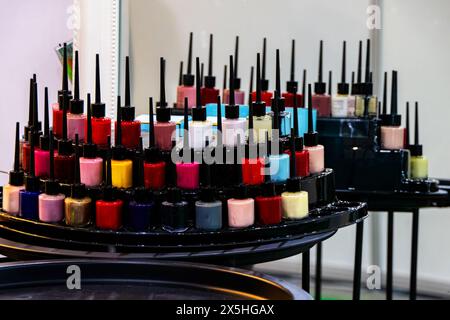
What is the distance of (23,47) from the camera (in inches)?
78.8

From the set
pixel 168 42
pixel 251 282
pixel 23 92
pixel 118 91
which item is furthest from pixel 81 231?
pixel 168 42

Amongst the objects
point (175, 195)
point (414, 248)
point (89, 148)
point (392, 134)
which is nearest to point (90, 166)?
point (89, 148)

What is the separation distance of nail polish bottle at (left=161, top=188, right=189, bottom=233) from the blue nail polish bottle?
2cm

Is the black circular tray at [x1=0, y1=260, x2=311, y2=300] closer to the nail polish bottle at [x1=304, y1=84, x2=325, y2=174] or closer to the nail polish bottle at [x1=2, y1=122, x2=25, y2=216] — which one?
the nail polish bottle at [x1=2, y1=122, x2=25, y2=216]

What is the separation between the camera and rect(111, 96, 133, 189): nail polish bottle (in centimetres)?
115

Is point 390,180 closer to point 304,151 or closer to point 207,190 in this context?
point 304,151

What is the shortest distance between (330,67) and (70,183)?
48.6 inches

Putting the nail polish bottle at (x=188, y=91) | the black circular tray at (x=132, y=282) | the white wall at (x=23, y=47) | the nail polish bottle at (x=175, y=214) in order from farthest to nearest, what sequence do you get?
the white wall at (x=23, y=47), the nail polish bottle at (x=188, y=91), the nail polish bottle at (x=175, y=214), the black circular tray at (x=132, y=282)

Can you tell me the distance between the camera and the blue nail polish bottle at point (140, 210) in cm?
110

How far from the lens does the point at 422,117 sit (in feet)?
7.32

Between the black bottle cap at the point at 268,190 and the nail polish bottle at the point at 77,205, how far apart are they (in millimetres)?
223

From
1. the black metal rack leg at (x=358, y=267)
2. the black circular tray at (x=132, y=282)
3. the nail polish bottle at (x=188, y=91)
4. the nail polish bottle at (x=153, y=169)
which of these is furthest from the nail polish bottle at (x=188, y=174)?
the nail polish bottle at (x=188, y=91)

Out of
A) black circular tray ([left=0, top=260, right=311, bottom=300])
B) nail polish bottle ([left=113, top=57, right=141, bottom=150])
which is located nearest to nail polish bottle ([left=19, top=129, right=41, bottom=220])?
nail polish bottle ([left=113, top=57, right=141, bottom=150])

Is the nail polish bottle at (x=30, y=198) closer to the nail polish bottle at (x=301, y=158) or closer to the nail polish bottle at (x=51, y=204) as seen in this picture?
the nail polish bottle at (x=51, y=204)
